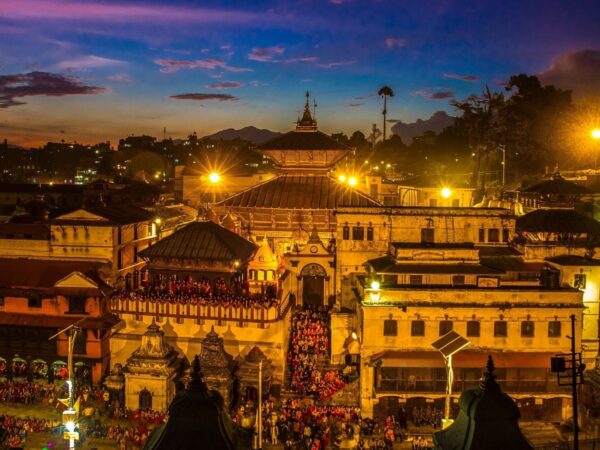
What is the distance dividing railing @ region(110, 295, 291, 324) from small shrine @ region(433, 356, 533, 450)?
26193mm

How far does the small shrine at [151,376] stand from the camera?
1273 inches

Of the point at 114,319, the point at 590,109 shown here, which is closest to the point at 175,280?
the point at 114,319

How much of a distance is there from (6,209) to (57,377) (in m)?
47.3

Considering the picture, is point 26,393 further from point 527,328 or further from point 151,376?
point 527,328

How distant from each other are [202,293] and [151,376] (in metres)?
6.63

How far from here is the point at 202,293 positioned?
123 feet

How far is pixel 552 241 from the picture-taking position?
4288 centimetres

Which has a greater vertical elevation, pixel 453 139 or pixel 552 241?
pixel 453 139

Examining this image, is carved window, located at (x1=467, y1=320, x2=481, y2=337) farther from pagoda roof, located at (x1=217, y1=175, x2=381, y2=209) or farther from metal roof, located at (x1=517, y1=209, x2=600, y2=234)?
pagoda roof, located at (x1=217, y1=175, x2=381, y2=209)

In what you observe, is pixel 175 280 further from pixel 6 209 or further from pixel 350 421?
pixel 6 209

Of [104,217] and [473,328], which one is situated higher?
[104,217]

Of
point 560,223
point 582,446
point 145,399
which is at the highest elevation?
point 560,223

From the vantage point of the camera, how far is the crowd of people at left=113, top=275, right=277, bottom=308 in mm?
35572

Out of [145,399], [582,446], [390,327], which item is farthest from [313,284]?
[582,446]
